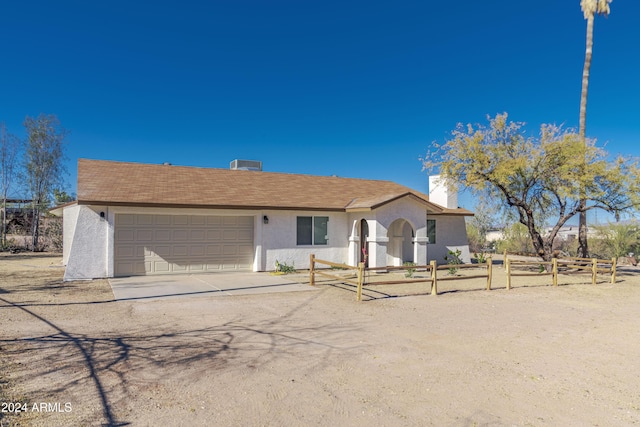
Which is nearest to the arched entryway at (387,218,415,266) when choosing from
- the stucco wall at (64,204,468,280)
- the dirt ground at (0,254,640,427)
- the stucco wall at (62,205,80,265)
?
the stucco wall at (64,204,468,280)

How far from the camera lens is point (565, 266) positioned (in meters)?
18.8

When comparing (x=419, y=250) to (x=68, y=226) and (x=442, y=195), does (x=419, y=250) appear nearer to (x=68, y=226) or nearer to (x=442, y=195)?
(x=442, y=195)

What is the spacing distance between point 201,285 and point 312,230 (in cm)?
623

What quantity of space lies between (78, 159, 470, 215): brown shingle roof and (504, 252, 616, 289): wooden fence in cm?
434

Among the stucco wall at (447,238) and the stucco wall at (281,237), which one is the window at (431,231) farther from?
the stucco wall at (281,237)

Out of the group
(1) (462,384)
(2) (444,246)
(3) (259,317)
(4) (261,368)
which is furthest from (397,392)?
(2) (444,246)

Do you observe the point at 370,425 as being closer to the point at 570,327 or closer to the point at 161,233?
the point at 570,327

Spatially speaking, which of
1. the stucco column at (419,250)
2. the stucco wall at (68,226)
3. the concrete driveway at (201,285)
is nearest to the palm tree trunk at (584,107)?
the stucco column at (419,250)

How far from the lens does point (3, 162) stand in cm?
2708

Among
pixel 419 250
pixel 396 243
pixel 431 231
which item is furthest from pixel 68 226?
pixel 431 231

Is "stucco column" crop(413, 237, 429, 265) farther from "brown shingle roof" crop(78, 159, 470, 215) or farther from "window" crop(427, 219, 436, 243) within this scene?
"window" crop(427, 219, 436, 243)

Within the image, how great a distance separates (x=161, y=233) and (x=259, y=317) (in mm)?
8128

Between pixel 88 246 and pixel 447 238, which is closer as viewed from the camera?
pixel 88 246

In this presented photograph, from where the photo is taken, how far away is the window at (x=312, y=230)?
58.0 feet
